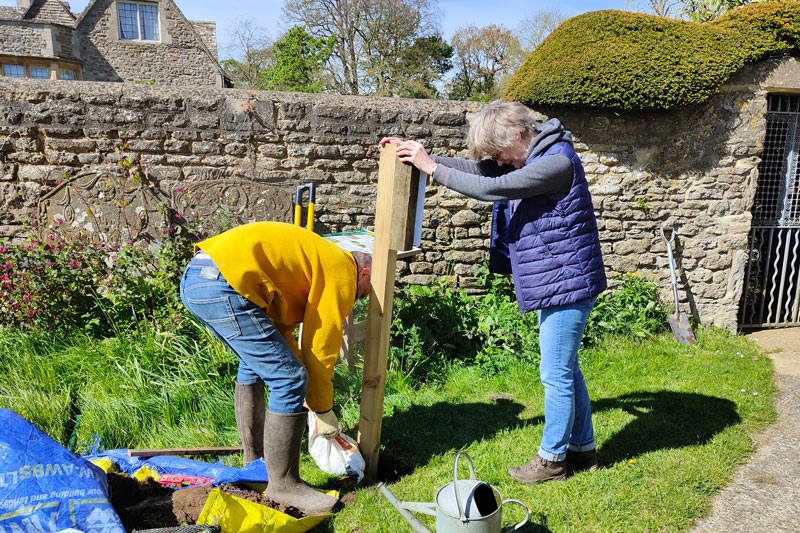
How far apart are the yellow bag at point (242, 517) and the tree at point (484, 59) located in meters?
26.2

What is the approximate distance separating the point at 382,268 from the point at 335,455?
3.26 ft

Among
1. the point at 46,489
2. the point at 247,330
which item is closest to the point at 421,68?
the point at 247,330

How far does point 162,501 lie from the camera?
8.07ft

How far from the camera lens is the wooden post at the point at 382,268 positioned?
2686mm

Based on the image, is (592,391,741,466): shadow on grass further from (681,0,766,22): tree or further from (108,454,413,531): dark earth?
(681,0,766,22): tree

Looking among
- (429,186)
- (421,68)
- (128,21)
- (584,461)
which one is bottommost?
(584,461)

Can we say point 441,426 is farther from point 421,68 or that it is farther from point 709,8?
point 421,68

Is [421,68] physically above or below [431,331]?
above

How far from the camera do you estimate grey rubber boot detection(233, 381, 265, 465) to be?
9.40 ft

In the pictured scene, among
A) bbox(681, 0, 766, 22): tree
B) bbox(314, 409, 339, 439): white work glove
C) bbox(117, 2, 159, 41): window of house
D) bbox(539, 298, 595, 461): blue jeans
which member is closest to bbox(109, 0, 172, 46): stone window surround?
bbox(117, 2, 159, 41): window of house

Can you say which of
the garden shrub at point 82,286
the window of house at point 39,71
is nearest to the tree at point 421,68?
the window of house at point 39,71

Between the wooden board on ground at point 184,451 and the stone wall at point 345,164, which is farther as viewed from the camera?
the stone wall at point 345,164

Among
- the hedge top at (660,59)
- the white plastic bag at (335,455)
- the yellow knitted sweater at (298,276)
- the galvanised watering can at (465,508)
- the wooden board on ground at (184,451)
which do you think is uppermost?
the hedge top at (660,59)

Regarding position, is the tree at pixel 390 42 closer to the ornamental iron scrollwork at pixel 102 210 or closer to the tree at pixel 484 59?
the tree at pixel 484 59
